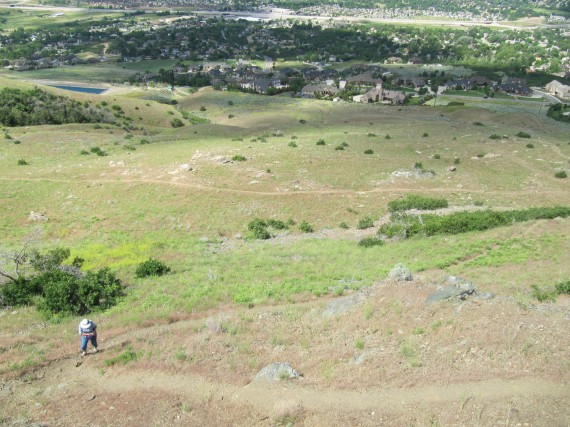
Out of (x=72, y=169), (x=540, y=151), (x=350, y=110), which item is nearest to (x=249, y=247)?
(x=72, y=169)

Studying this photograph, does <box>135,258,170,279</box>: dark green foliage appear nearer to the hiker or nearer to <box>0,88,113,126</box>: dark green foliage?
the hiker

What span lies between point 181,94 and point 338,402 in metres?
154

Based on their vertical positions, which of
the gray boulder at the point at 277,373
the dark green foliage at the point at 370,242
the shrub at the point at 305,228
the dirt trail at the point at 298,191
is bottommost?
the shrub at the point at 305,228

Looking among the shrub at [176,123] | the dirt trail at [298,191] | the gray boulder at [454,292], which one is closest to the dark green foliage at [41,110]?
the shrub at [176,123]

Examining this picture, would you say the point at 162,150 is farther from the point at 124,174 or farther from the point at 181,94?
the point at 181,94

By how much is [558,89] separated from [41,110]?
162147 millimetres

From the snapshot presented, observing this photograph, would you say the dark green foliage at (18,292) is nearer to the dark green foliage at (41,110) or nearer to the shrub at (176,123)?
the dark green foliage at (41,110)

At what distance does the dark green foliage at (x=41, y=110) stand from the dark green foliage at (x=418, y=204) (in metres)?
70.7

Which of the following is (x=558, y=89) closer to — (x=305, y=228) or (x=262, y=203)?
(x=262, y=203)

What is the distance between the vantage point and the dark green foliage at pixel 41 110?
3170 inches

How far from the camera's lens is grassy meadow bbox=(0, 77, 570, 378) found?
24203 millimetres

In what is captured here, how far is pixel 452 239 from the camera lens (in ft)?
104

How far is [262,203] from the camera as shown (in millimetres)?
42062

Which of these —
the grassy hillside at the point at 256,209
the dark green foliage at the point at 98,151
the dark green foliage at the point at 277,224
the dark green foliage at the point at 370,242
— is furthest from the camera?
the dark green foliage at the point at 98,151
